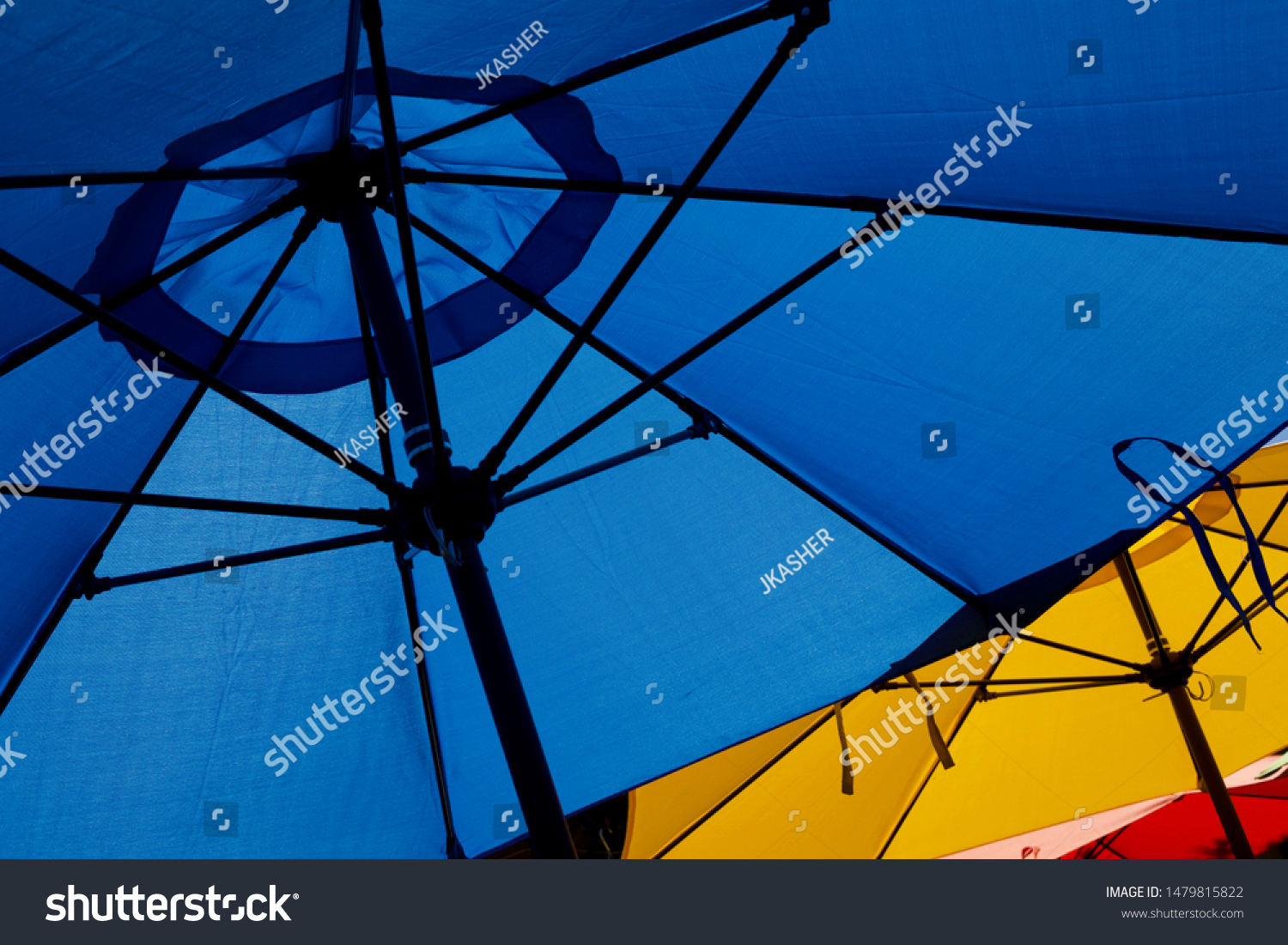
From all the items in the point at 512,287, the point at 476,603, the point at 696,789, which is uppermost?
the point at 512,287

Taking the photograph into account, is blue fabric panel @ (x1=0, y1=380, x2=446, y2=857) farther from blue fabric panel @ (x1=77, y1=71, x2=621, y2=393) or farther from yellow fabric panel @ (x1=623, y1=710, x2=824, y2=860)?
yellow fabric panel @ (x1=623, y1=710, x2=824, y2=860)

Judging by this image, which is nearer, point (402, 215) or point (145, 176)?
point (402, 215)

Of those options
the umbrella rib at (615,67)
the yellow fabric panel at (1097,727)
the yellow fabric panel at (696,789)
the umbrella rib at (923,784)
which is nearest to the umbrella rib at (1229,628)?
the yellow fabric panel at (1097,727)

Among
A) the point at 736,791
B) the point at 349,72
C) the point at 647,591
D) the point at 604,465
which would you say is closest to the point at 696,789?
the point at 736,791

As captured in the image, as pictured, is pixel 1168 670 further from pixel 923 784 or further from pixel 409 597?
pixel 409 597

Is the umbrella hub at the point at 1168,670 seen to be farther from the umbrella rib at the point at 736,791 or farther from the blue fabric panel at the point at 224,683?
the blue fabric panel at the point at 224,683

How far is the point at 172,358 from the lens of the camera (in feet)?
7.68

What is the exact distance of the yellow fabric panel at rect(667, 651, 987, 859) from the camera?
5.24 m

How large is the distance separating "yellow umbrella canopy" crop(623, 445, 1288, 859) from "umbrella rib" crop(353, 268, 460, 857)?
5.10 feet

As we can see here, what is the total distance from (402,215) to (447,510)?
67 cm

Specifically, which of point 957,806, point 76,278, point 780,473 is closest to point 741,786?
point 957,806

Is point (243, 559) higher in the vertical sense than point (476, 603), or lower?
higher

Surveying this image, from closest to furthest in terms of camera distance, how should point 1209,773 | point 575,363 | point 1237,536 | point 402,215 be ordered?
point 402,215, point 575,363, point 1209,773, point 1237,536
